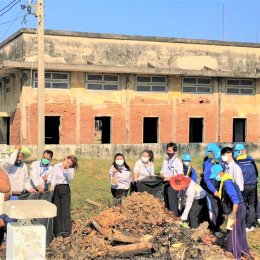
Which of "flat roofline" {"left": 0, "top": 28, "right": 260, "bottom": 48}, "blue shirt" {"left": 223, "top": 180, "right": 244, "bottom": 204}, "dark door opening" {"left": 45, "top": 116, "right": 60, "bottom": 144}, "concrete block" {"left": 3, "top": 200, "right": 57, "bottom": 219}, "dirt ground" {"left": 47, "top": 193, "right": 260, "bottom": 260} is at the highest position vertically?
"flat roofline" {"left": 0, "top": 28, "right": 260, "bottom": 48}

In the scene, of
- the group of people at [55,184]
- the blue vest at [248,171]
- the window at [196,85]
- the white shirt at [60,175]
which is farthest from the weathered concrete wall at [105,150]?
the blue vest at [248,171]

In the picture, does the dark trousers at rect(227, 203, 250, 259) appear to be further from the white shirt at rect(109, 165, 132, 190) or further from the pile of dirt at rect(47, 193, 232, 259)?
the white shirt at rect(109, 165, 132, 190)

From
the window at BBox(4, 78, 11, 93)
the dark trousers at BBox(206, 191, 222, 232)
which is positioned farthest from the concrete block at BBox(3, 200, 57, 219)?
the window at BBox(4, 78, 11, 93)

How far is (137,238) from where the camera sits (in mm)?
8125

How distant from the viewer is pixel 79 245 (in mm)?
8352

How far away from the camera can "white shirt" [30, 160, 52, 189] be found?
9.40 metres

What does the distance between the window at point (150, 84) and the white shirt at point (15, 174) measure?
1570cm

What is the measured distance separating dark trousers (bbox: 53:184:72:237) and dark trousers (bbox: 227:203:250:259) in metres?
2.96

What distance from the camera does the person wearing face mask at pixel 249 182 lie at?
32.0 ft

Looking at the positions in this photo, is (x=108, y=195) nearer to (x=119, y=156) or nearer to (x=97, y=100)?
(x=119, y=156)

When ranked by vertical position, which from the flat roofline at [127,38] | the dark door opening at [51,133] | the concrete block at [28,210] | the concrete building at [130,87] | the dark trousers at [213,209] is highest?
the flat roofline at [127,38]

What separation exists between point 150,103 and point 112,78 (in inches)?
91.1

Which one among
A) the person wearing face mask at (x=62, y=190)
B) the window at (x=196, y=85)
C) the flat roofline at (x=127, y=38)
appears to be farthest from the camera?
the window at (x=196, y=85)

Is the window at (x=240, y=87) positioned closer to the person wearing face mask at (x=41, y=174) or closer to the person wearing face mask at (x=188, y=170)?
the person wearing face mask at (x=188, y=170)
